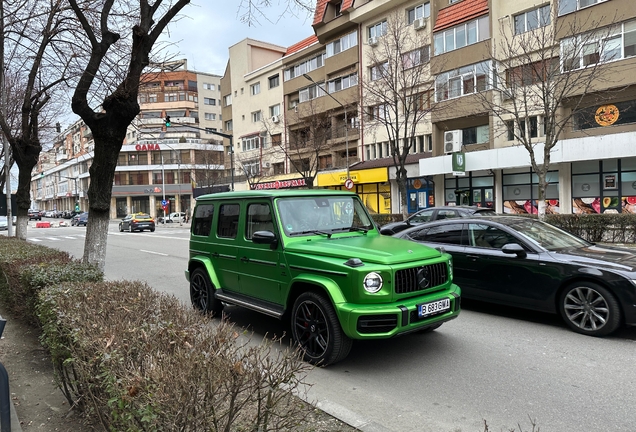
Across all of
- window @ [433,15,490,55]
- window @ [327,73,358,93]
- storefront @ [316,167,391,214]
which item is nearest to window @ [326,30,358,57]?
window @ [327,73,358,93]

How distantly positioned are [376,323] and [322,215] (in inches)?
72.9

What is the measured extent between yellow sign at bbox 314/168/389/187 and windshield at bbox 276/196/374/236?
2512cm

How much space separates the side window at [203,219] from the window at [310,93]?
31428mm

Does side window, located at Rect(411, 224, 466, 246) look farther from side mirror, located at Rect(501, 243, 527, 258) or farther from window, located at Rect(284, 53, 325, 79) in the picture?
window, located at Rect(284, 53, 325, 79)

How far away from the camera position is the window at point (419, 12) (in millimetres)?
28797

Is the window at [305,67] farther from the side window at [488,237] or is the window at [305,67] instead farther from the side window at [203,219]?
the side window at [488,237]

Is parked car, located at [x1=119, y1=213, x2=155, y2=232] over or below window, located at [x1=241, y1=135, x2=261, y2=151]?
below

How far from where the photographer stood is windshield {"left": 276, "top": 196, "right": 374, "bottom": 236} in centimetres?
554

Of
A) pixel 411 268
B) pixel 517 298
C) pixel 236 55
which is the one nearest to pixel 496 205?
pixel 517 298

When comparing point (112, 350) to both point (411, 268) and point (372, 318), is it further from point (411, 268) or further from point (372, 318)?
point (411, 268)

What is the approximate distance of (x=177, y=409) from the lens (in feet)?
6.77

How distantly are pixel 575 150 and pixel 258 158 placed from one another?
99.1 ft

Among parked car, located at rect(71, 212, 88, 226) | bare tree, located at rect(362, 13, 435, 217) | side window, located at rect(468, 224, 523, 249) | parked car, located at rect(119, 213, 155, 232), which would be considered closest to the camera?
side window, located at rect(468, 224, 523, 249)

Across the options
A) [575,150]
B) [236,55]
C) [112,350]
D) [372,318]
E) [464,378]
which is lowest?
[464,378]
